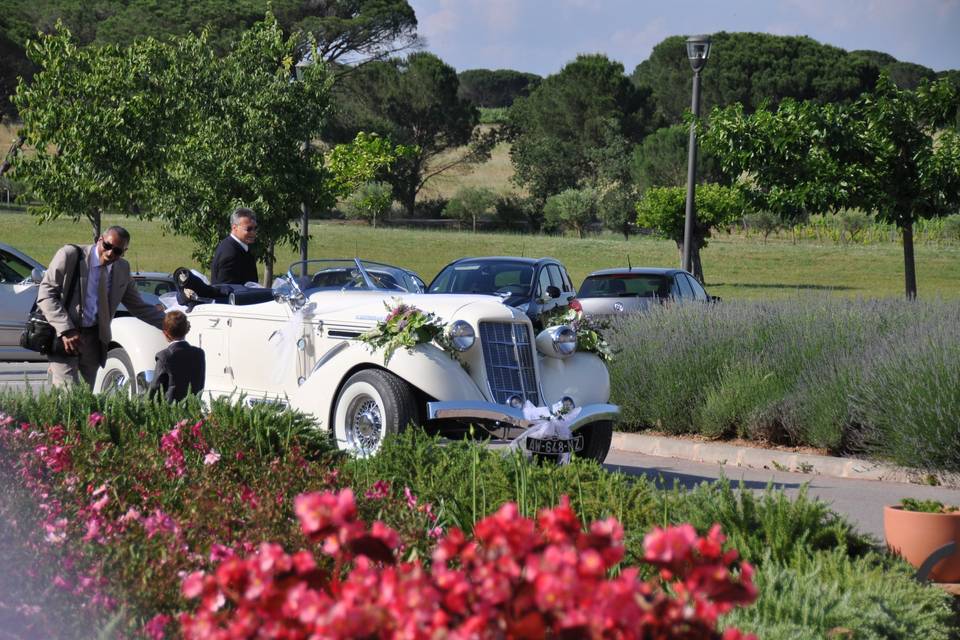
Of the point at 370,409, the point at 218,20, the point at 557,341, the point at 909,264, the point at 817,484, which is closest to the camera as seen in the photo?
the point at 370,409

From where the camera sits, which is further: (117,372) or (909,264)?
(909,264)

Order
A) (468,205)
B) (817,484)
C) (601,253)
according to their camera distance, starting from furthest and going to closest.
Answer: (468,205) < (601,253) < (817,484)

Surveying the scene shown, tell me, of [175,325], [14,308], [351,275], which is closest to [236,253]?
[351,275]

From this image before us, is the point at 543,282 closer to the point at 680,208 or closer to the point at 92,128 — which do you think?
the point at 92,128

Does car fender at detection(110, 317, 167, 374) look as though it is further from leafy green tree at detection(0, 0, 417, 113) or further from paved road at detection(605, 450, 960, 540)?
leafy green tree at detection(0, 0, 417, 113)

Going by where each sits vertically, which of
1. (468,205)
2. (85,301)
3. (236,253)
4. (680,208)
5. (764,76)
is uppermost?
(764,76)

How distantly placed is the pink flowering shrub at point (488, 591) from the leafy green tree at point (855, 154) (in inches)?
677

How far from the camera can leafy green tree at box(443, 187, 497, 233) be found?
74125 mm

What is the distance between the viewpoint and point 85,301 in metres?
9.19

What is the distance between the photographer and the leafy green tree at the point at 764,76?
79.9m

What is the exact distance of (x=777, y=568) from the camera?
4.69m

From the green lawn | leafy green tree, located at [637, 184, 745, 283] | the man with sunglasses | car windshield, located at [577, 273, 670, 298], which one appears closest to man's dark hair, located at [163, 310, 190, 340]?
the man with sunglasses

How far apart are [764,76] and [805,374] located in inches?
2867

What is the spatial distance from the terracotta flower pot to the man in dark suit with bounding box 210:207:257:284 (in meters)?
6.19
